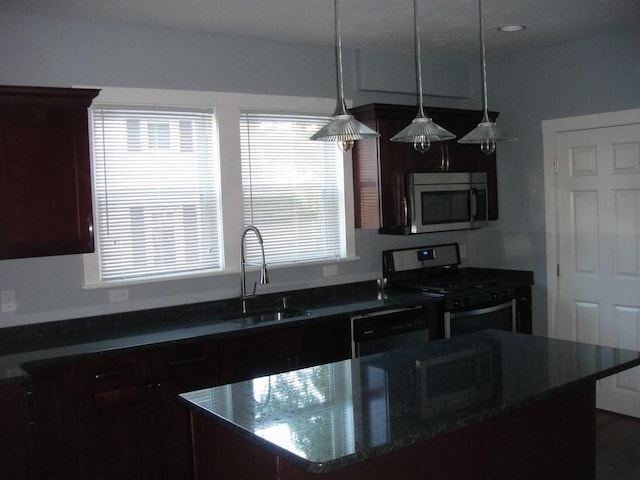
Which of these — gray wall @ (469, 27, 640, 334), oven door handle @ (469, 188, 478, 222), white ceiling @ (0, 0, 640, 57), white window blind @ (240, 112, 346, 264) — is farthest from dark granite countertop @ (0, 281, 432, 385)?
white ceiling @ (0, 0, 640, 57)

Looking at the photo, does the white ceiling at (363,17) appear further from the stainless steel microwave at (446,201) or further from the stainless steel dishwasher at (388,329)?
the stainless steel dishwasher at (388,329)

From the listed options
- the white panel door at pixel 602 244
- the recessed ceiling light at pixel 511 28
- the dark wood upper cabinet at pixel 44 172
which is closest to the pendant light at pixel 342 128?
the dark wood upper cabinet at pixel 44 172

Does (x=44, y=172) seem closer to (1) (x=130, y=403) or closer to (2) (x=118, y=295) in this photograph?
(2) (x=118, y=295)

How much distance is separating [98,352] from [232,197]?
4.77ft

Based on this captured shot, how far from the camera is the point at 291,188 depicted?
183 inches

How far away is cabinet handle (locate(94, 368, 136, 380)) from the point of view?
3.29 m

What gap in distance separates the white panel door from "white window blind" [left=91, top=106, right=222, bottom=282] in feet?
8.31

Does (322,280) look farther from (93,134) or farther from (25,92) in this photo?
(25,92)

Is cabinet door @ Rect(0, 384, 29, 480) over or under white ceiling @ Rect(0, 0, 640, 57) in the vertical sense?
under

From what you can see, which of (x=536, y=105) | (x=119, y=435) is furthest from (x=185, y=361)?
(x=536, y=105)

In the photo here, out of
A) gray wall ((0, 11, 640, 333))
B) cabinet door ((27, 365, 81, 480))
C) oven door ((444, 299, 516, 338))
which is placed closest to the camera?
cabinet door ((27, 365, 81, 480))

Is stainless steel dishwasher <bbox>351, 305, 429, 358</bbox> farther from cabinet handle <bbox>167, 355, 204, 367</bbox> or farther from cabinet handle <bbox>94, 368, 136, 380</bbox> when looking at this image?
→ cabinet handle <bbox>94, 368, 136, 380</bbox>

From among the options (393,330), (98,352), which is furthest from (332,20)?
(98,352)

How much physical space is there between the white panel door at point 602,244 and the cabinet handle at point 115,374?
10.6 ft
